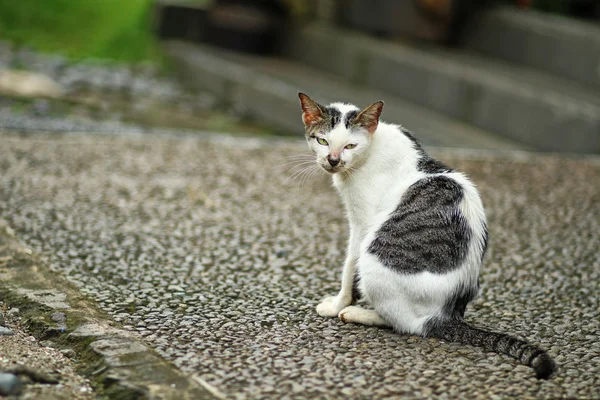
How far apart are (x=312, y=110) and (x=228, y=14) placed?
6637mm

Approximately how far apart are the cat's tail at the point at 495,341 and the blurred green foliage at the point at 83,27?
7928 mm

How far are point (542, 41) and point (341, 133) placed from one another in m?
5.36

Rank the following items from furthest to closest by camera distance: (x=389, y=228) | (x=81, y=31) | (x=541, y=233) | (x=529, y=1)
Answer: (x=81, y=31) < (x=529, y=1) < (x=541, y=233) < (x=389, y=228)

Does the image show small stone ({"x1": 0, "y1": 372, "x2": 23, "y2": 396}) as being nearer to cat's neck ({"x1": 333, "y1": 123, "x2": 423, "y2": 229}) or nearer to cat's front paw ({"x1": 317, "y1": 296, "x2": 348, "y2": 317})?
cat's front paw ({"x1": 317, "y1": 296, "x2": 348, "y2": 317})

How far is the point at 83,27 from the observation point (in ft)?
35.7

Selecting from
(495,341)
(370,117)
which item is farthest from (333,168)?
(495,341)

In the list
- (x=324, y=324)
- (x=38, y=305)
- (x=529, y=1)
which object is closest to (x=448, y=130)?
(x=529, y=1)

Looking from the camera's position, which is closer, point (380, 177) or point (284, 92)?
point (380, 177)

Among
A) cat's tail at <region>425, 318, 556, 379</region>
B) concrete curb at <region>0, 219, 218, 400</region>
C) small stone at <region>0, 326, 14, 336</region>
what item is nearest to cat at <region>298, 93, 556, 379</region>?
cat's tail at <region>425, 318, 556, 379</region>

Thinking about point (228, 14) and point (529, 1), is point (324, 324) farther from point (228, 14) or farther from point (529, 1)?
point (228, 14)

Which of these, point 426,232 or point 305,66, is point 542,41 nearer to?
point 305,66

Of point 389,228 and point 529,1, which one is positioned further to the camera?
point 529,1

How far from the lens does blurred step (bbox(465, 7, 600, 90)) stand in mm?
7559

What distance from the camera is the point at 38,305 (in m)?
3.39
